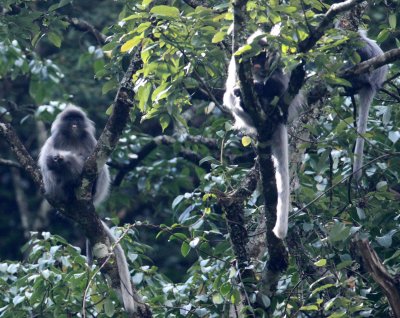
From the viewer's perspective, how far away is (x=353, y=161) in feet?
14.4

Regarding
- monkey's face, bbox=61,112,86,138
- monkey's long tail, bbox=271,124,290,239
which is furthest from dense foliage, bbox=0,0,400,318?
monkey's face, bbox=61,112,86,138

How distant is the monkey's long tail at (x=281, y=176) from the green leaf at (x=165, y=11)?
0.79 m

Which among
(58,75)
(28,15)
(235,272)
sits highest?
(28,15)

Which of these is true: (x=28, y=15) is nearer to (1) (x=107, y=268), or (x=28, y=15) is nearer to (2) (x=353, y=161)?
(1) (x=107, y=268)

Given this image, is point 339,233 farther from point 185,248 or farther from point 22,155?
point 22,155

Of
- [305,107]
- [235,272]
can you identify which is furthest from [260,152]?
[305,107]

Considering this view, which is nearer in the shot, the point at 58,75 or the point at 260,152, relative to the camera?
the point at 260,152

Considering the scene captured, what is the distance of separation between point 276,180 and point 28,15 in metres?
1.86

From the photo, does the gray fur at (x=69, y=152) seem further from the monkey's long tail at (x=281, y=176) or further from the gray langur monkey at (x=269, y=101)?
the monkey's long tail at (x=281, y=176)

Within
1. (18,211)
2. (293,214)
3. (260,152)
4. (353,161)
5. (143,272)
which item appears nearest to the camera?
(260,152)

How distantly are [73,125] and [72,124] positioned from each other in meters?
0.02

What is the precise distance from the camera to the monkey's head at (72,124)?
609cm

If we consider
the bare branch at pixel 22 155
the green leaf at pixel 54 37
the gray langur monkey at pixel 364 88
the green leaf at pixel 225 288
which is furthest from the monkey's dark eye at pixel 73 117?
the green leaf at pixel 225 288

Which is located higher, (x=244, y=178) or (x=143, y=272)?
(x=244, y=178)
